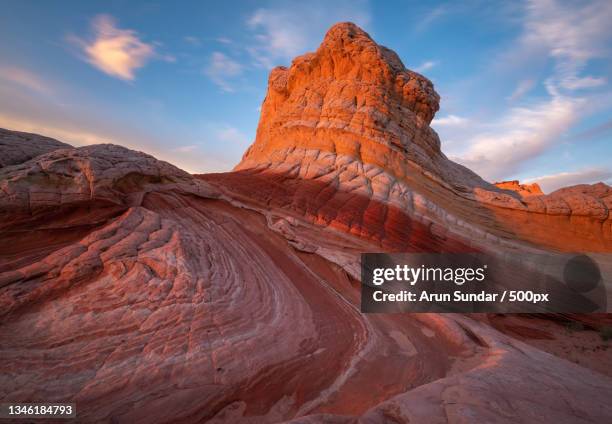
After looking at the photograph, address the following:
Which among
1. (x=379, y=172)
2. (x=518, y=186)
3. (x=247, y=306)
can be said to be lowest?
(x=247, y=306)

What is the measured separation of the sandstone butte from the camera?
283 centimetres

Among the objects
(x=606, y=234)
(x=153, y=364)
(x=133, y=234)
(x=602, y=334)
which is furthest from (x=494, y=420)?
(x=606, y=234)

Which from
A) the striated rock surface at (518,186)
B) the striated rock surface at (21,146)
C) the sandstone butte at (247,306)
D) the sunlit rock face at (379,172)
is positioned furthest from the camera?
the striated rock surface at (518,186)

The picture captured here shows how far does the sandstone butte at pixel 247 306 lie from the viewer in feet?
Answer: 9.27

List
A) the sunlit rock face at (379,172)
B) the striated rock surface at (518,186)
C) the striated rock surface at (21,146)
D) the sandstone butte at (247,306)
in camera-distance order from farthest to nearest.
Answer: the striated rock surface at (518,186) < the sunlit rock face at (379,172) < the striated rock surface at (21,146) < the sandstone butte at (247,306)

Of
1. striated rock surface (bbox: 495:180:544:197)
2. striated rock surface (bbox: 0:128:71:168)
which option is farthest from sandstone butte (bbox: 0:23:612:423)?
striated rock surface (bbox: 495:180:544:197)

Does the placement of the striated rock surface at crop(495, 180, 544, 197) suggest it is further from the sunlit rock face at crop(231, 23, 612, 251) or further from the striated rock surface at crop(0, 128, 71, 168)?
the striated rock surface at crop(0, 128, 71, 168)

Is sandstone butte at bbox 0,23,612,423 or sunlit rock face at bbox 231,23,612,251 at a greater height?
sunlit rock face at bbox 231,23,612,251

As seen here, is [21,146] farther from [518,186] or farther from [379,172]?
[518,186]

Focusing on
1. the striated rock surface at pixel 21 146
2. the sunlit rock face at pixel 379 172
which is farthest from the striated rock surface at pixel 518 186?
the striated rock surface at pixel 21 146

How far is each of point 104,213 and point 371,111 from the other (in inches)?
364

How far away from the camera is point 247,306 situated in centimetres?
444

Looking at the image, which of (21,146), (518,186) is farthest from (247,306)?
(518,186)

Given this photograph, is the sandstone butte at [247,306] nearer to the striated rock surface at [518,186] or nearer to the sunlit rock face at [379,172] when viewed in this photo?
the sunlit rock face at [379,172]
